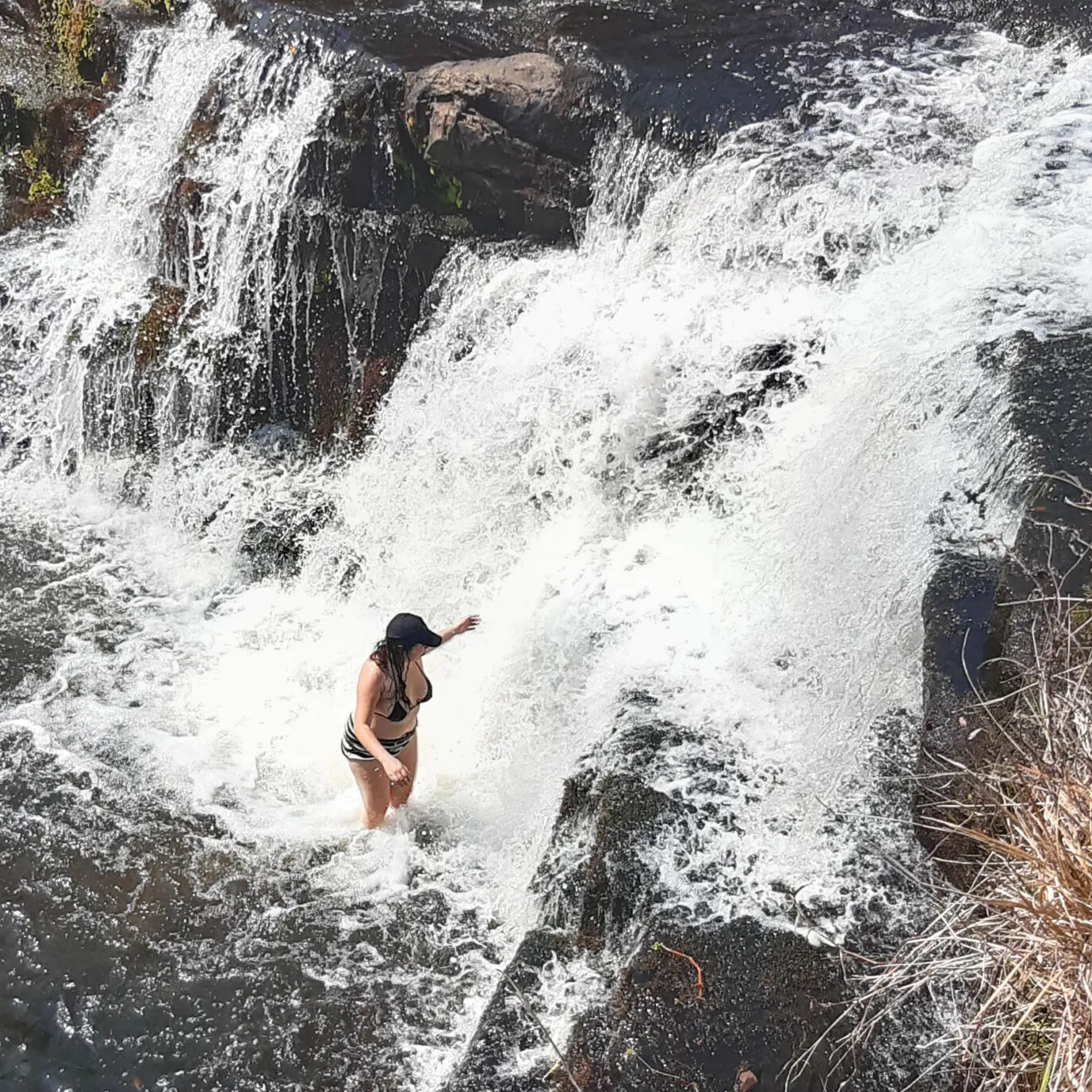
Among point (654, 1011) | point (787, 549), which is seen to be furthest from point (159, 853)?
point (787, 549)

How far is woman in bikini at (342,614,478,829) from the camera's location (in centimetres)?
440

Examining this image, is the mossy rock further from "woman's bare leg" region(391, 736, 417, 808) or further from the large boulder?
"woman's bare leg" region(391, 736, 417, 808)

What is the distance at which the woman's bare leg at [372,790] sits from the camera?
4938mm

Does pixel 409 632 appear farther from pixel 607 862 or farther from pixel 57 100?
pixel 57 100

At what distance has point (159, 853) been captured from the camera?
5176 millimetres

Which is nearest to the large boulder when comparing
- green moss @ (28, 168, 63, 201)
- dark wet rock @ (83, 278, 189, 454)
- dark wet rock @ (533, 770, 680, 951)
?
dark wet rock @ (83, 278, 189, 454)

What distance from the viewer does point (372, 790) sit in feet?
16.6

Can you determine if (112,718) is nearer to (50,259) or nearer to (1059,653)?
(50,259)

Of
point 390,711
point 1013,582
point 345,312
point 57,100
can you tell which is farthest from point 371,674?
point 57,100

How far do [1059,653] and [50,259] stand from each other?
300 inches

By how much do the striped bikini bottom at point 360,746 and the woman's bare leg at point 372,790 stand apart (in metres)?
0.05

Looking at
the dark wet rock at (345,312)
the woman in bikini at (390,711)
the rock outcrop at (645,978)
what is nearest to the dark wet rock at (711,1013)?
the rock outcrop at (645,978)

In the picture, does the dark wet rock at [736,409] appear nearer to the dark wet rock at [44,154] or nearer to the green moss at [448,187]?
the green moss at [448,187]

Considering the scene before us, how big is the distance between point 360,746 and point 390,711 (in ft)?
0.77
